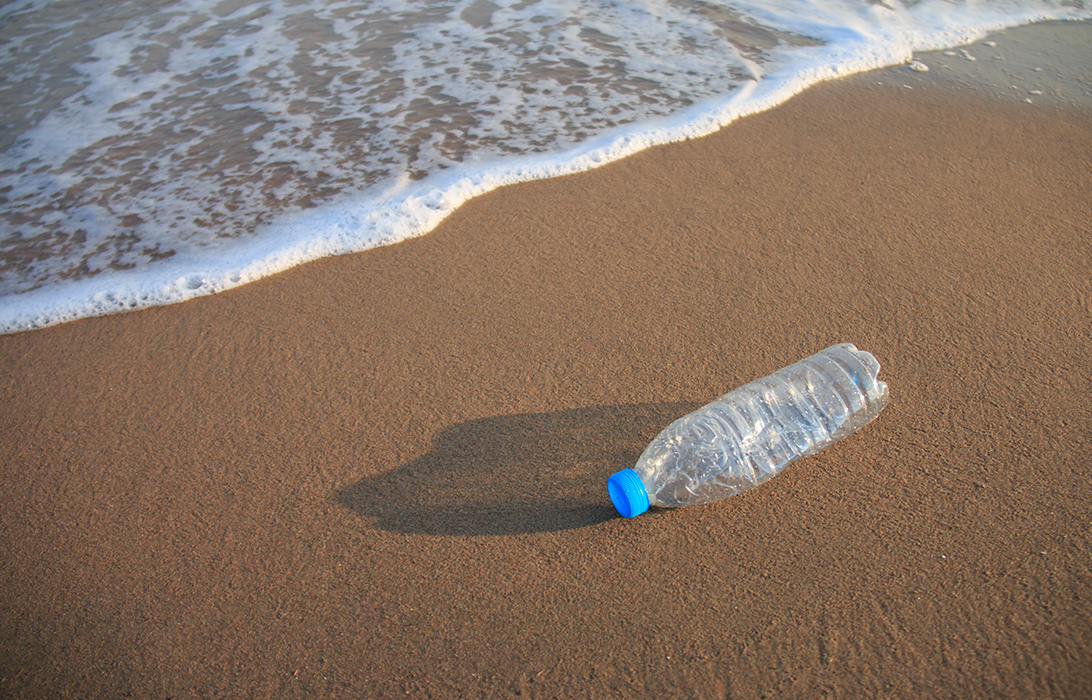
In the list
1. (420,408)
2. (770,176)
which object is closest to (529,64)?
(770,176)

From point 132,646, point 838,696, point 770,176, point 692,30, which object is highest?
point 692,30

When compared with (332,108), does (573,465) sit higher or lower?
lower

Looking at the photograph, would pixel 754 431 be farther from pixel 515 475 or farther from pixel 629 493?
pixel 515 475

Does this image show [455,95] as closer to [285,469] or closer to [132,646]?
[285,469]

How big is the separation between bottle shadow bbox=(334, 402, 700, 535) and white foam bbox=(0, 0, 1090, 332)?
A: 1.35 m

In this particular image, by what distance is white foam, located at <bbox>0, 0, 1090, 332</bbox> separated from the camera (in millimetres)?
3328

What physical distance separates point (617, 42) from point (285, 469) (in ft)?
13.6

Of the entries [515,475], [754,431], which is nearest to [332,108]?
[515,475]

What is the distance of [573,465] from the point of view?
220 cm

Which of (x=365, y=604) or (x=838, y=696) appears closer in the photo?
(x=838, y=696)

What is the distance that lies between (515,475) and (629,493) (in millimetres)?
435

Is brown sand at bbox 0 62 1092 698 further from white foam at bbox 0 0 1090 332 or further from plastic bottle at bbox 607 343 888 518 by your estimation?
white foam at bbox 0 0 1090 332

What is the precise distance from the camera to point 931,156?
141 inches

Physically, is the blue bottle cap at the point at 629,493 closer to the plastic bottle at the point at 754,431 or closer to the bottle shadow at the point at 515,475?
the plastic bottle at the point at 754,431
